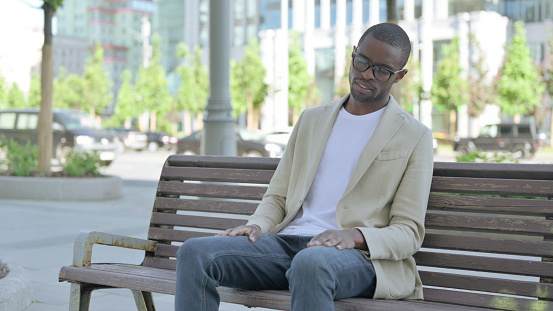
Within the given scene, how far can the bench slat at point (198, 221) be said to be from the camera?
372cm

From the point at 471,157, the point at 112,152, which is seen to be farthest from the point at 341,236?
the point at 112,152

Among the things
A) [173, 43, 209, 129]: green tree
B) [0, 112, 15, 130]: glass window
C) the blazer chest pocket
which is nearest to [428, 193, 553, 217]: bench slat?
the blazer chest pocket

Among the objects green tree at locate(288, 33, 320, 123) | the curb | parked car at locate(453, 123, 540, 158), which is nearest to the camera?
the curb

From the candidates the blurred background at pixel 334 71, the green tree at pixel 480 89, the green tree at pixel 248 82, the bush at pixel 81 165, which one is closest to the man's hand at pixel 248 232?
the bush at pixel 81 165

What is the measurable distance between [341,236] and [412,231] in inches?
12.1

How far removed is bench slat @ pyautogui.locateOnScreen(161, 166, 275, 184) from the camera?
3.70 metres

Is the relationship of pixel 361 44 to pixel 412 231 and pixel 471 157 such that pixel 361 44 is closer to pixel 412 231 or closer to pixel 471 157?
pixel 412 231

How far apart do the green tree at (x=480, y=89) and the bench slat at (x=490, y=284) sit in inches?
1625

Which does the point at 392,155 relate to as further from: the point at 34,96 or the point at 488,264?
the point at 34,96

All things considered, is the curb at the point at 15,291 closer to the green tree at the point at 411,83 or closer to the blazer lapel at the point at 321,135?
the blazer lapel at the point at 321,135

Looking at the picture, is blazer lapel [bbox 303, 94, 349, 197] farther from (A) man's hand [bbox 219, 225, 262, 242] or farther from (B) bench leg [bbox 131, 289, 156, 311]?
(B) bench leg [bbox 131, 289, 156, 311]

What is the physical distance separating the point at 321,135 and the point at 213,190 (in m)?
0.84

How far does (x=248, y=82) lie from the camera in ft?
170

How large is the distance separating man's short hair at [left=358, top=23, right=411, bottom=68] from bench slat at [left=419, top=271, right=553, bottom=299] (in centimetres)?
93
